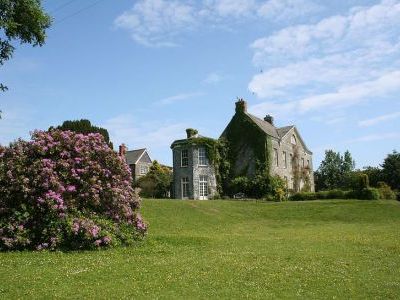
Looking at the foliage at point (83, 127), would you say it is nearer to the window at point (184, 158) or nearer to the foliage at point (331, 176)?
the window at point (184, 158)

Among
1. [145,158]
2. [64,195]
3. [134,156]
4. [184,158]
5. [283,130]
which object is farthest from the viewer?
[145,158]

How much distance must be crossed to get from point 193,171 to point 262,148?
797cm

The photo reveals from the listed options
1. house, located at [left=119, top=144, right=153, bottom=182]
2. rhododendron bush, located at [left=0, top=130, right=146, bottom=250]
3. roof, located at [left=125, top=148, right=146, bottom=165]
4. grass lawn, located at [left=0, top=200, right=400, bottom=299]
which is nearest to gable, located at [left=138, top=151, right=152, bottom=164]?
house, located at [left=119, top=144, right=153, bottom=182]

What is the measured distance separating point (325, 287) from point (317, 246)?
7887 mm

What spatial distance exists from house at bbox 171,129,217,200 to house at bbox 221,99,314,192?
3584 millimetres

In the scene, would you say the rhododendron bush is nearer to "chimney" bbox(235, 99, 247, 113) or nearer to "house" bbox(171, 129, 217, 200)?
"house" bbox(171, 129, 217, 200)

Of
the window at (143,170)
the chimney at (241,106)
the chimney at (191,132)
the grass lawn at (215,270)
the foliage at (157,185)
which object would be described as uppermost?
the chimney at (241,106)

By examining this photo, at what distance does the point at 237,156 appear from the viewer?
5434 centimetres

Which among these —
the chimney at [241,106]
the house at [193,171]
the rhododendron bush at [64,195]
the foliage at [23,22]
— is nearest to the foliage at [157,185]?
the house at [193,171]

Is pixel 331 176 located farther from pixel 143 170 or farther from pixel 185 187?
pixel 185 187

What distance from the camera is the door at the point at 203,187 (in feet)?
170

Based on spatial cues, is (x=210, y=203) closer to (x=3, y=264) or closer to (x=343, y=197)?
(x=343, y=197)

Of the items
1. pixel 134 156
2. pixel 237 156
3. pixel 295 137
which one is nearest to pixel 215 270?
pixel 237 156

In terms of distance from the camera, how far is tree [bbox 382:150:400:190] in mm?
62809
